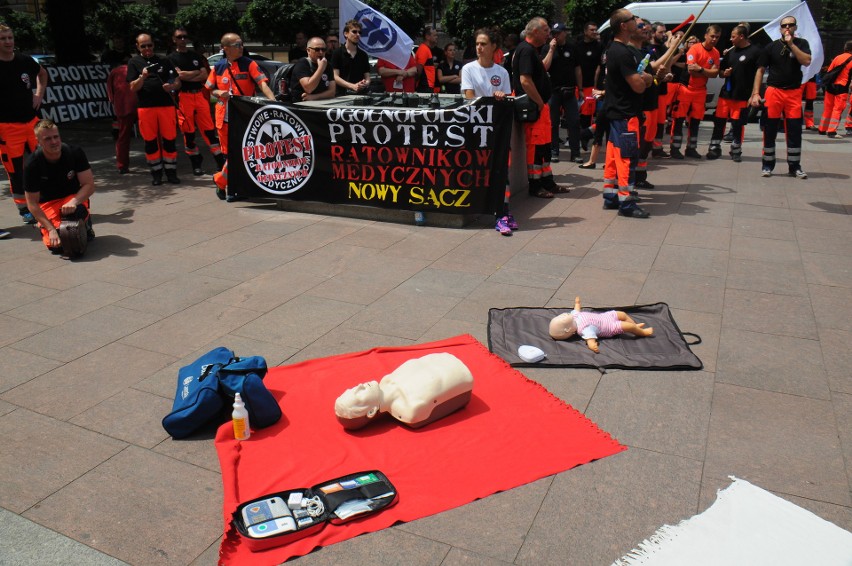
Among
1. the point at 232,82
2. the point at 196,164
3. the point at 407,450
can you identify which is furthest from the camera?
the point at 196,164

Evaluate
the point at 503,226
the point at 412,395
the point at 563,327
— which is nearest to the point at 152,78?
the point at 503,226

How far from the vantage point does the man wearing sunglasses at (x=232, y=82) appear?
904cm

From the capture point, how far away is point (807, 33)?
9.31m

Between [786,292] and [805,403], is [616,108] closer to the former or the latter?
[786,292]

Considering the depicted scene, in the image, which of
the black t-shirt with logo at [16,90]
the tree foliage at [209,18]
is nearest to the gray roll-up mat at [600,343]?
the black t-shirt with logo at [16,90]

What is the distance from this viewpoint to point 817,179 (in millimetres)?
9977

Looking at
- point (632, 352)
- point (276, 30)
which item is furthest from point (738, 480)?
point (276, 30)

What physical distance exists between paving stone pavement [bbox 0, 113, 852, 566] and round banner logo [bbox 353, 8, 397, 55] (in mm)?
3150

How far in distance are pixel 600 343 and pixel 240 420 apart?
2420 mm

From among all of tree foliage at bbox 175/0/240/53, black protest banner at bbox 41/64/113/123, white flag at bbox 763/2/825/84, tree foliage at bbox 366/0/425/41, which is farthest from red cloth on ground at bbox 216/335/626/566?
tree foliage at bbox 175/0/240/53

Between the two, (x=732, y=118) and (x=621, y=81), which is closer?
(x=621, y=81)

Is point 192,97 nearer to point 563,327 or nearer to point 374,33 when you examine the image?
point 374,33

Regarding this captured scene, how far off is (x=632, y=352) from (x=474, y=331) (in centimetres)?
109

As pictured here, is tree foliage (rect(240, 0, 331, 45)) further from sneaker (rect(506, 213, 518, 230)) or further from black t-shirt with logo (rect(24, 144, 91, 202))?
sneaker (rect(506, 213, 518, 230))
